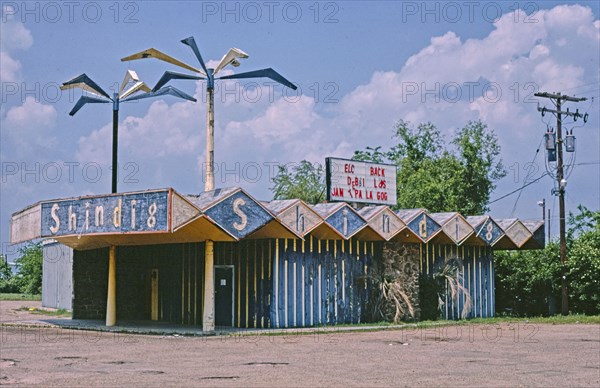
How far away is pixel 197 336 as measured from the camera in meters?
24.2

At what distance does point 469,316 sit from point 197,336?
14.7 meters

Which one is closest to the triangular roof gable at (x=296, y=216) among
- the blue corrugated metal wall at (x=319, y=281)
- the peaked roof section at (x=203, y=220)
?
the peaked roof section at (x=203, y=220)

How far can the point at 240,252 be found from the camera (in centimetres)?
2794

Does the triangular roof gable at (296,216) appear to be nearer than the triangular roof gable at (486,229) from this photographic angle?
Yes

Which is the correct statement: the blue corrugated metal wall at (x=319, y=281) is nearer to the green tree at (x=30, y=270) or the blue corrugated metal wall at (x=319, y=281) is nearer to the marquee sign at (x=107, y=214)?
the marquee sign at (x=107, y=214)

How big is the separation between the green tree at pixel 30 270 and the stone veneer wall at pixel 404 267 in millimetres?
41634

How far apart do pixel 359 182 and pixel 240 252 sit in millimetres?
6063

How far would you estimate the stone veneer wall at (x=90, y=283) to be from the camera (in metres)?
31.4

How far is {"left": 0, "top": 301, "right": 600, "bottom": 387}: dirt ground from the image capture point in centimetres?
1409

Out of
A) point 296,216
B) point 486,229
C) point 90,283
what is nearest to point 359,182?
point 296,216

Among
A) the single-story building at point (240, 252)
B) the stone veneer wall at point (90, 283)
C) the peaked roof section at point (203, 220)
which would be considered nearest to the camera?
the peaked roof section at point (203, 220)

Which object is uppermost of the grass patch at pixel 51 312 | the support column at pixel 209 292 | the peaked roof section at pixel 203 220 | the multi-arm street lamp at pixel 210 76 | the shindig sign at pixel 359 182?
the multi-arm street lamp at pixel 210 76

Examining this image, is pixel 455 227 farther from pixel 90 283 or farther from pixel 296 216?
pixel 90 283

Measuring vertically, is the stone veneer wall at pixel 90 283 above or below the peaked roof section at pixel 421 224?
below
